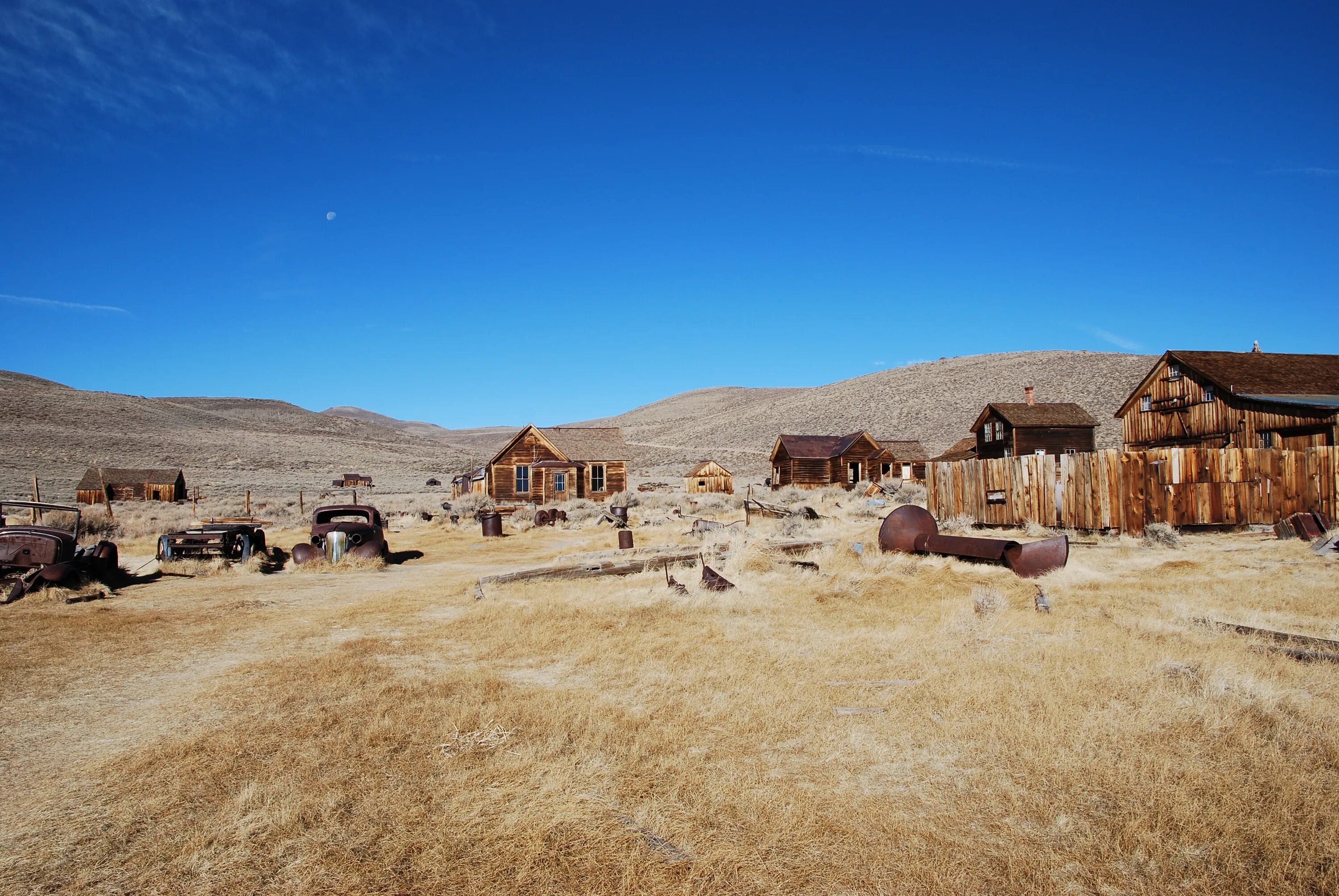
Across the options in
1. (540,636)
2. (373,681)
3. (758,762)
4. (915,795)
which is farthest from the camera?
(540,636)

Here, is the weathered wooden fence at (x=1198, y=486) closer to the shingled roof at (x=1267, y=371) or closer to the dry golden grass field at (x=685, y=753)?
the dry golden grass field at (x=685, y=753)

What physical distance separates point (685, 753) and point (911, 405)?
90651mm

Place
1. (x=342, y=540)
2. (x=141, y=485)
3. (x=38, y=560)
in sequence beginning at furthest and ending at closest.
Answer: (x=141, y=485) → (x=342, y=540) → (x=38, y=560)

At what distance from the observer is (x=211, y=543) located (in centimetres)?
1583

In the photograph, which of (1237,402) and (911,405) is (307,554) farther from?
(911,405)

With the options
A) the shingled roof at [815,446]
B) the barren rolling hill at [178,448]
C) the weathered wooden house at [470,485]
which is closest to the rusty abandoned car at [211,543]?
the weathered wooden house at [470,485]

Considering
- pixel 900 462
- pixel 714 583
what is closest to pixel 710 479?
pixel 900 462

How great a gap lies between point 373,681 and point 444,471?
82179mm

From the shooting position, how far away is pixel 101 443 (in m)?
72.5

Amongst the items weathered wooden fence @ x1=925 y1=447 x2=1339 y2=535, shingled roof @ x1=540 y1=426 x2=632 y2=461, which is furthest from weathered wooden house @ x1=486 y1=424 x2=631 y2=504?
weathered wooden fence @ x1=925 y1=447 x2=1339 y2=535

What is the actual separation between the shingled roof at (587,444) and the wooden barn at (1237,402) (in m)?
25.6

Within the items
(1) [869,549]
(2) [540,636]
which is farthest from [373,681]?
(1) [869,549]

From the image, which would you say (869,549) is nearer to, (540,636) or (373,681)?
(540,636)

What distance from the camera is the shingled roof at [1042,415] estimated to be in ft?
143
